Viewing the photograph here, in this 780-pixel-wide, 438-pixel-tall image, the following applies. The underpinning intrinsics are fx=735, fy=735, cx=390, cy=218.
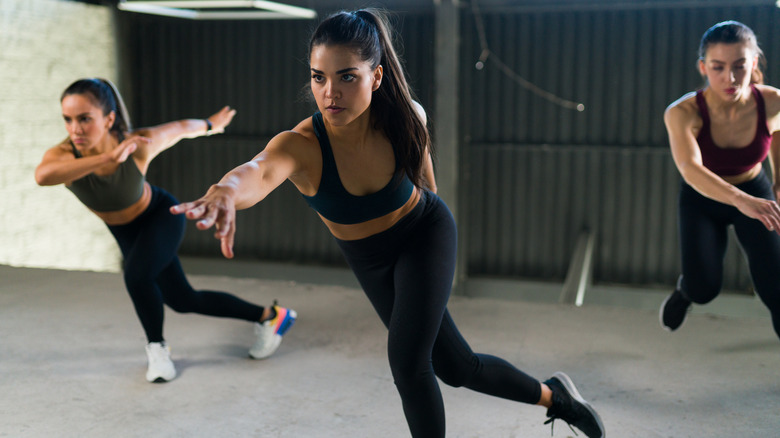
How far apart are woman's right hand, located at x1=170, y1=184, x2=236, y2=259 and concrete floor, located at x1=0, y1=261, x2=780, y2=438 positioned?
4.64 ft

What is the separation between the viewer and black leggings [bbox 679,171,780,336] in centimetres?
301

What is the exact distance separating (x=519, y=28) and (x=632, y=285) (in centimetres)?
307

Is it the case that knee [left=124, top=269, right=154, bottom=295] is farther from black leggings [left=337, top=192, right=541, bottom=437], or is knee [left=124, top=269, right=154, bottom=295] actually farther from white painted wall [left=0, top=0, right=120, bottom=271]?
white painted wall [left=0, top=0, right=120, bottom=271]

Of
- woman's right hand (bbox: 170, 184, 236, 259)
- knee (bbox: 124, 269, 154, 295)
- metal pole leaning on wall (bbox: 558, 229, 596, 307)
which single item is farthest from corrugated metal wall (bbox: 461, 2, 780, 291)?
woman's right hand (bbox: 170, 184, 236, 259)

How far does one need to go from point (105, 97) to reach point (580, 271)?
5382 millimetres

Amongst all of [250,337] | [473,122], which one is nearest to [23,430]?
[250,337]

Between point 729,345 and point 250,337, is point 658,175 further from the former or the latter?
point 250,337

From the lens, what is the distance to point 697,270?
126 inches

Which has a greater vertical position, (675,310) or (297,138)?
(297,138)

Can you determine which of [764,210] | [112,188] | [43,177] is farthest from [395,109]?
[43,177]

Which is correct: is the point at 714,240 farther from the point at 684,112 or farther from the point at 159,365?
the point at 159,365

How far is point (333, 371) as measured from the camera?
3.54 metres

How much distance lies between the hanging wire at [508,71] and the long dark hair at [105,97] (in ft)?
17.3

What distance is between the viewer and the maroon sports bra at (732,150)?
3.09 m
